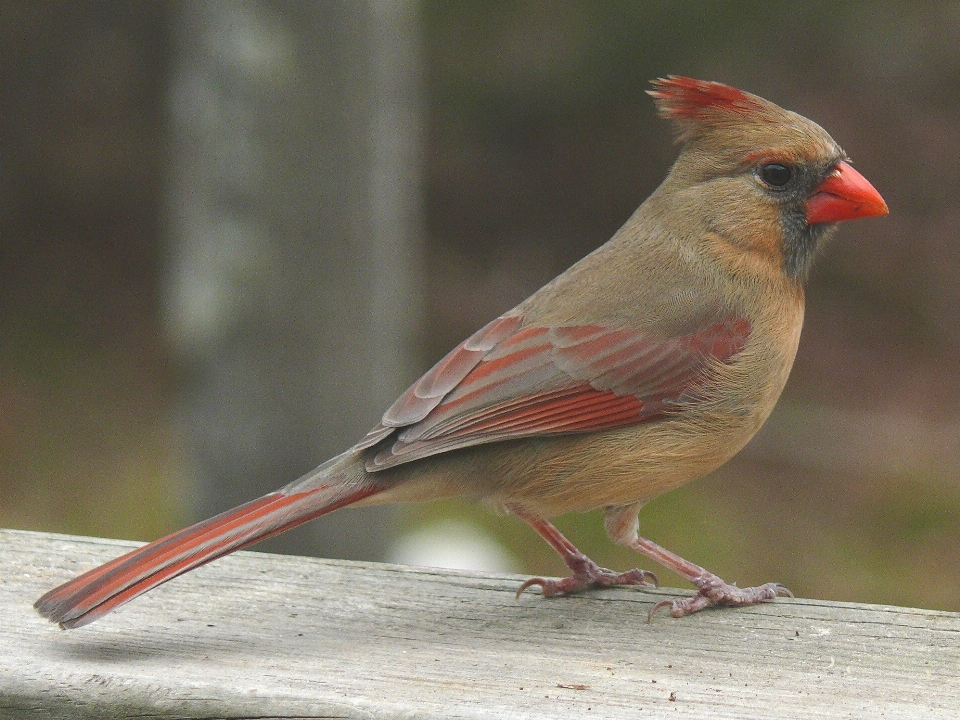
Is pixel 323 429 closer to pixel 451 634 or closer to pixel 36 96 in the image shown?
pixel 451 634

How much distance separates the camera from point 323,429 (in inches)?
141

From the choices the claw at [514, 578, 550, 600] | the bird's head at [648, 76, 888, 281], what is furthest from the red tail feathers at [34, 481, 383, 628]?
the bird's head at [648, 76, 888, 281]

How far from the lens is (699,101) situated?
3055 mm

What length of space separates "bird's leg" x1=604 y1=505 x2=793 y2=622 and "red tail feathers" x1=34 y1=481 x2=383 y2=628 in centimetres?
68

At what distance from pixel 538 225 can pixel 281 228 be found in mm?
4422

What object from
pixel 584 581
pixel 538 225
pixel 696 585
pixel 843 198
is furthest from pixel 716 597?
pixel 538 225

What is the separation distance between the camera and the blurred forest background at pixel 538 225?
244 inches

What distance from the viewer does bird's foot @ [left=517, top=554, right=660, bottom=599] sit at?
9.48 feet

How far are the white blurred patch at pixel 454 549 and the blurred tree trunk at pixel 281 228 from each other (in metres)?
1.20

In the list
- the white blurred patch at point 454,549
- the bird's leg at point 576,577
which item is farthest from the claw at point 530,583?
the white blurred patch at point 454,549

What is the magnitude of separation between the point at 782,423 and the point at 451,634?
4.47m

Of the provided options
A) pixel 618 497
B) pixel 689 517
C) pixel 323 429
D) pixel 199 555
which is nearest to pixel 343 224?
pixel 323 429

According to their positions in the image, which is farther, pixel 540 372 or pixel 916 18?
pixel 916 18

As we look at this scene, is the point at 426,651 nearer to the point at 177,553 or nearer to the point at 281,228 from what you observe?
the point at 177,553
